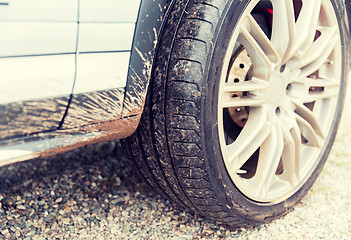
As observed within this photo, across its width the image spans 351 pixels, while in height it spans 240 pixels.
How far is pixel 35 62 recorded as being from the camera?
46.2 inches

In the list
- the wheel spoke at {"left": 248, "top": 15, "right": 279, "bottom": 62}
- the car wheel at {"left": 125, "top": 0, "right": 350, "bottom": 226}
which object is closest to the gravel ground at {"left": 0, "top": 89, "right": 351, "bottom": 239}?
the car wheel at {"left": 125, "top": 0, "right": 350, "bottom": 226}

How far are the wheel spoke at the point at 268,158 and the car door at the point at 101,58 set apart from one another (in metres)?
0.75

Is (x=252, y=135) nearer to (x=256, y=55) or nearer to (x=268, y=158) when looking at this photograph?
(x=268, y=158)

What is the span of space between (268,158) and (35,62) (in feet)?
3.61

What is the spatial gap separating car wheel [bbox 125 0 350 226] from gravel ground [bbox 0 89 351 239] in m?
0.14

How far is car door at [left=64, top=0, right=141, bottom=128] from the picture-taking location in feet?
4.13

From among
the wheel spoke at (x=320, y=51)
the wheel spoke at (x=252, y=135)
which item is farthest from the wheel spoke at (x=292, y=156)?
the wheel spoke at (x=320, y=51)

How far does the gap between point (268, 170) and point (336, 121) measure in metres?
0.59

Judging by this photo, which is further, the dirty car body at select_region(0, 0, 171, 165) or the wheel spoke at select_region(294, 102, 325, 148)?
the wheel spoke at select_region(294, 102, 325, 148)

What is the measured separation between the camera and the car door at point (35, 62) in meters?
1.12

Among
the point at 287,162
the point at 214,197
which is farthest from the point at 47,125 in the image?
the point at 287,162

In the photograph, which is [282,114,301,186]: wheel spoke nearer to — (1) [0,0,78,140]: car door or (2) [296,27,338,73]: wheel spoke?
(2) [296,27,338,73]: wheel spoke

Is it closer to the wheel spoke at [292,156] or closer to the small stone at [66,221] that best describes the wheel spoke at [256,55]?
the wheel spoke at [292,156]

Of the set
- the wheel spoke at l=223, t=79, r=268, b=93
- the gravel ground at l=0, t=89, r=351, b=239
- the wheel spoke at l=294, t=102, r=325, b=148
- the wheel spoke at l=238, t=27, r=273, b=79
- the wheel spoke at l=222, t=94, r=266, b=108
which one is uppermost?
the wheel spoke at l=238, t=27, r=273, b=79
